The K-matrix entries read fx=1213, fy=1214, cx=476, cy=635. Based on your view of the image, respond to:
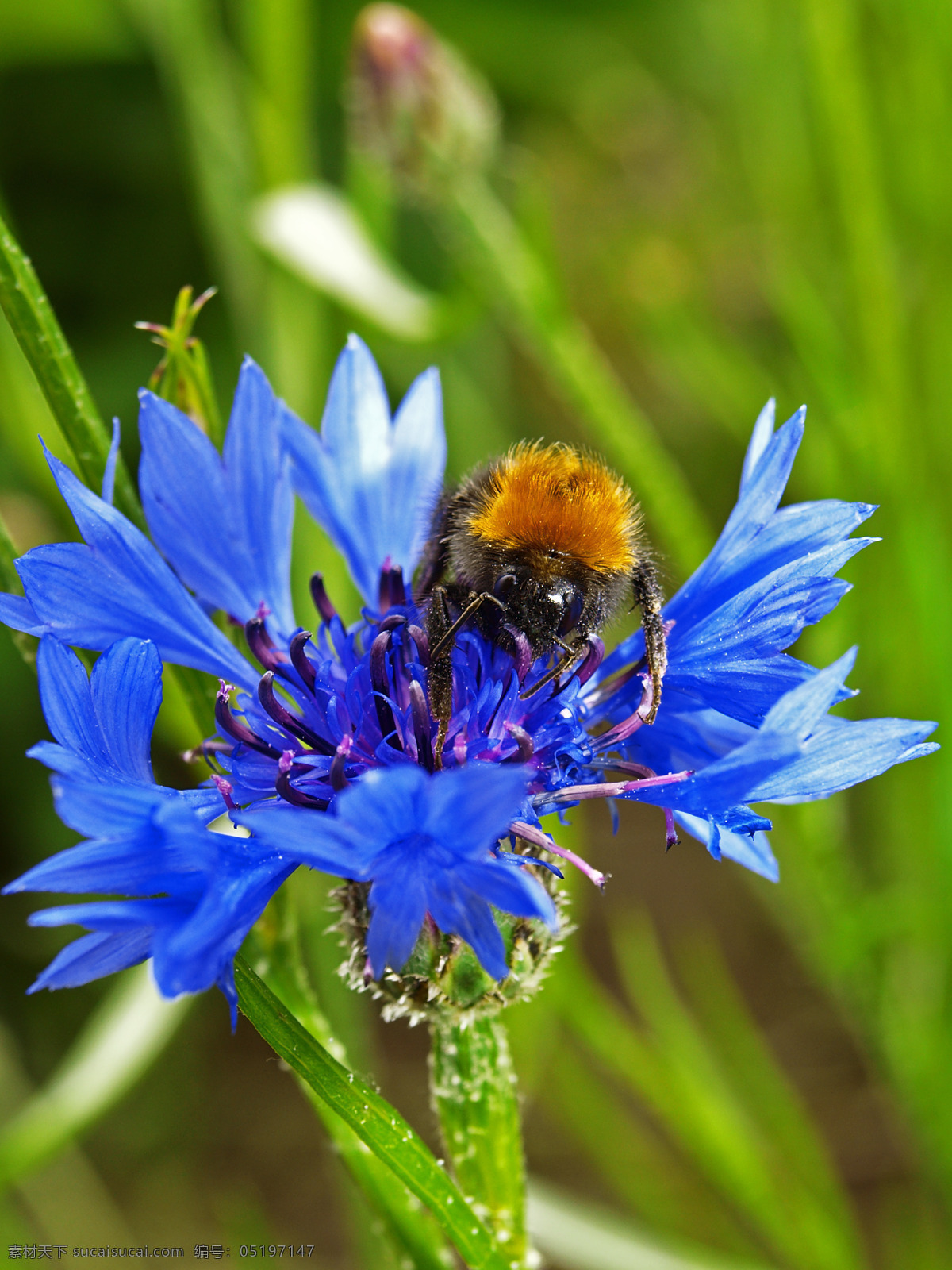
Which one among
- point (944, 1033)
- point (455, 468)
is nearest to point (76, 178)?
point (455, 468)

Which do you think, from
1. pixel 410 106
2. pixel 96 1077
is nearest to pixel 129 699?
pixel 96 1077

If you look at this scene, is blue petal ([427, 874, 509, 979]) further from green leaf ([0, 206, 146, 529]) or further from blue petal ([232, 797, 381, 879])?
green leaf ([0, 206, 146, 529])

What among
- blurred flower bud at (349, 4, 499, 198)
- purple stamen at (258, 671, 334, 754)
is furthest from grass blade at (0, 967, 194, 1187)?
blurred flower bud at (349, 4, 499, 198)

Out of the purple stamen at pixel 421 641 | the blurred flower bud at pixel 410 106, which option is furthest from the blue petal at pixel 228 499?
the blurred flower bud at pixel 410 106

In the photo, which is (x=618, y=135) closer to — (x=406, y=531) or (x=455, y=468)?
(x=455, y=468)

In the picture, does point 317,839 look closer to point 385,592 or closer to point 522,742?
point 522,742

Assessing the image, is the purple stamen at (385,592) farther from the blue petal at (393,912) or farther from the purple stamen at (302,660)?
the blue petal at (393,912)
